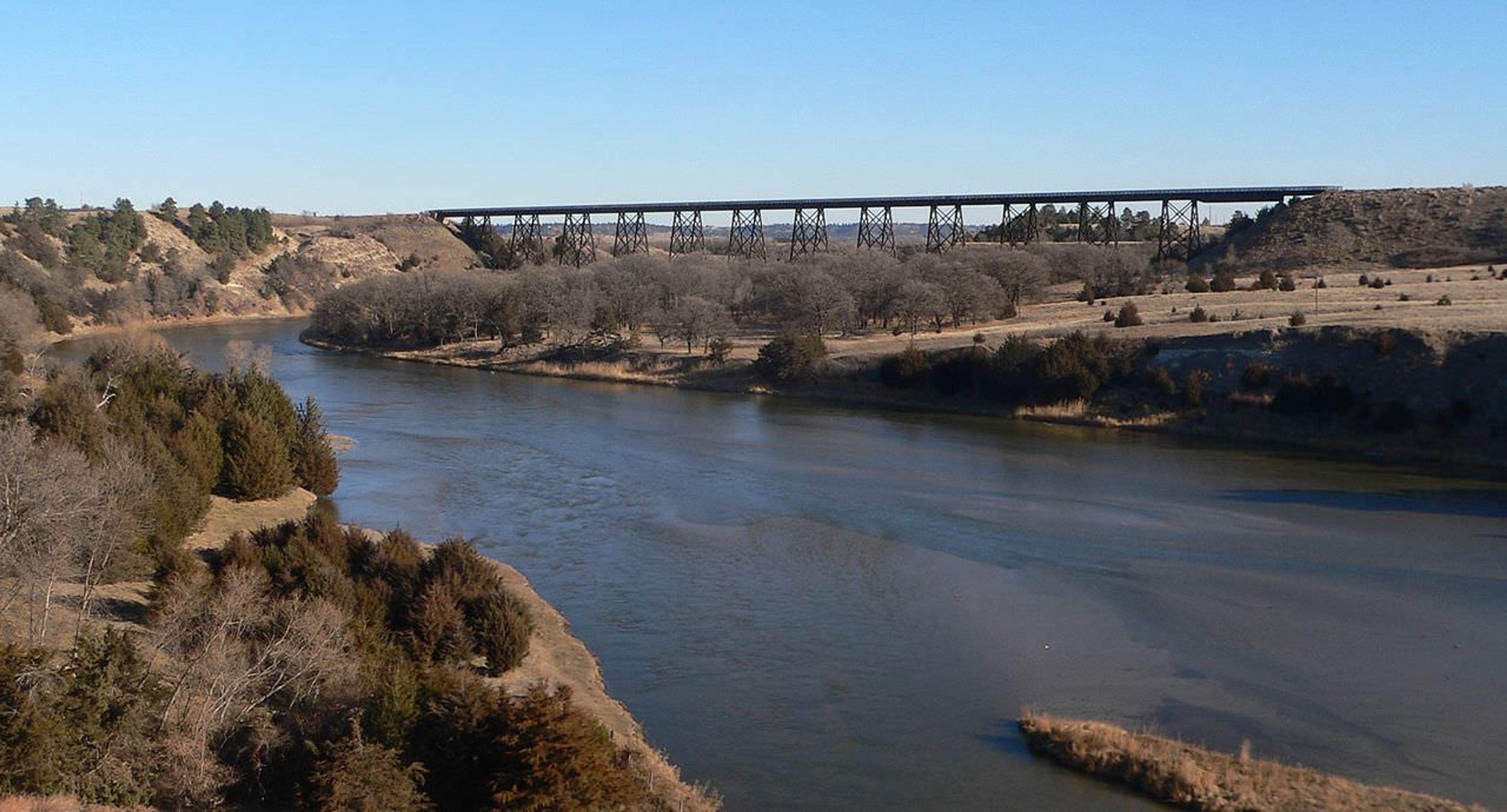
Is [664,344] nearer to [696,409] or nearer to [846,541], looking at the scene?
[696,409]

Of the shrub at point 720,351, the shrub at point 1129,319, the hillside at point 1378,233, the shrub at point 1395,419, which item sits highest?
the hillside at point 1378,233

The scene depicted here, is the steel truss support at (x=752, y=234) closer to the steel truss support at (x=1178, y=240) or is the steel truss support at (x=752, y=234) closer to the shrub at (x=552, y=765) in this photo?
the steel truss support at (x=1178, y=240)

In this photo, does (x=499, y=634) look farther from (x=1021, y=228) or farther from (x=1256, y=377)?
(x=1021, y=228)

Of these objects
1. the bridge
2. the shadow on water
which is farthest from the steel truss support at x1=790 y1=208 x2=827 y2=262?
the shadow on water

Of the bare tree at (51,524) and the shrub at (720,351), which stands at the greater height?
the shrub at (720,351)

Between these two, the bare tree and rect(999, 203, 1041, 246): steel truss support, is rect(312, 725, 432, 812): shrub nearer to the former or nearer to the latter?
the bare tree

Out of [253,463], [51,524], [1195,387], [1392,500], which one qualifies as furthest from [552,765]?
[1195,387]

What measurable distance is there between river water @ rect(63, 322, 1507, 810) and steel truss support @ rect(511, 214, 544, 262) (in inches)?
1963

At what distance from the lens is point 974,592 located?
18.2 m

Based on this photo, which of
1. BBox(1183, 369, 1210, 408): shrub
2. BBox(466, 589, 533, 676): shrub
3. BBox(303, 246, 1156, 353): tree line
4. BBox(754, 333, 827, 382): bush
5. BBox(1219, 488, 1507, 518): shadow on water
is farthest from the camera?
BBox(303, 246, 1156, 353): tree line

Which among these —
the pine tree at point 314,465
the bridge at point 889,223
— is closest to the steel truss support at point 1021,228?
the bridge at point 889,223

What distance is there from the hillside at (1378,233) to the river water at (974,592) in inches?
1082

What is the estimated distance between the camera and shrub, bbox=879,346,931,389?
3891 centimetres

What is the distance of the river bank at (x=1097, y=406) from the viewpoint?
97.0ft
